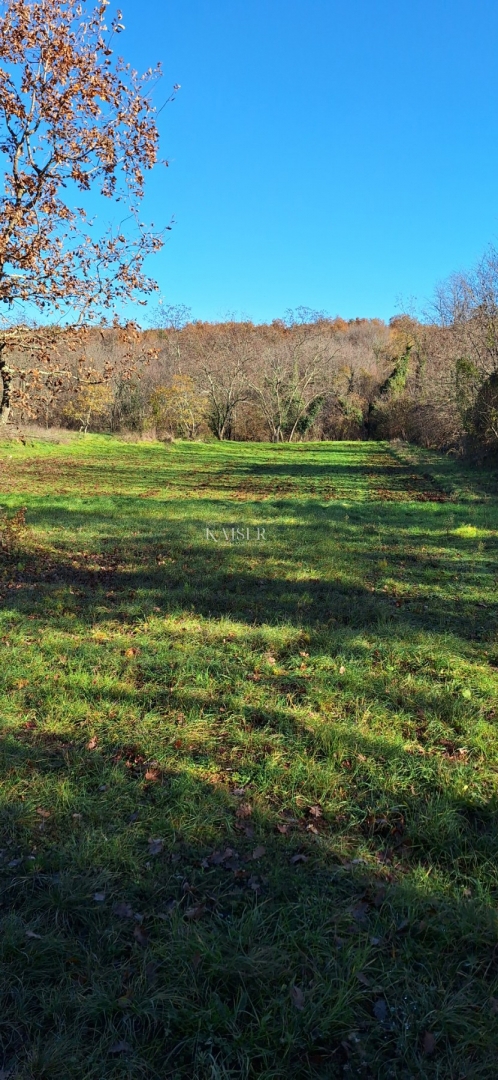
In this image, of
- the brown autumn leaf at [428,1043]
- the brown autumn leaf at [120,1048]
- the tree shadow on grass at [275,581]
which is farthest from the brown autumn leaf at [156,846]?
the tree shadow on grass at [275,581]

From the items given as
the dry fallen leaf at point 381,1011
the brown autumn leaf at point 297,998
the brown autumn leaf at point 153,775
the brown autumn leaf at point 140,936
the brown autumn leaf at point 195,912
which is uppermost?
the brown autumn leaf at point 153,775

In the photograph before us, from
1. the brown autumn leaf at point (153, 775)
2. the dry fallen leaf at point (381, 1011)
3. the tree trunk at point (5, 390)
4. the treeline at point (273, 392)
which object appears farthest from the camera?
the treeline at point (273, 392)

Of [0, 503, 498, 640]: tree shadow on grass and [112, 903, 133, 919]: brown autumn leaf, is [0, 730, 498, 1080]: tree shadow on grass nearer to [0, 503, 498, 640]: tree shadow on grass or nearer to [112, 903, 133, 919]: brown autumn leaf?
[112, 903, 133, 919]: brown autumn leaf

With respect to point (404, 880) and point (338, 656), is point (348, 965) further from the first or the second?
point (338, 656)

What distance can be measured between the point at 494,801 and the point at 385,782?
2.13 ft

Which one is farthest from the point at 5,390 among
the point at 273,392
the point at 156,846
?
the point at 273,392

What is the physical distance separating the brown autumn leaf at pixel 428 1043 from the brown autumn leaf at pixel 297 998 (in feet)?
1.51

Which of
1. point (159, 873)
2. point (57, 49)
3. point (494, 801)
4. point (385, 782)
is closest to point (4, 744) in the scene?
point (159, 873)

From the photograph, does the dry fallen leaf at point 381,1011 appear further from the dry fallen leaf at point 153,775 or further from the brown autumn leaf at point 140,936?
the dry fallen leaf at point 153,775

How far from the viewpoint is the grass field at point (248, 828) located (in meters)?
2.12

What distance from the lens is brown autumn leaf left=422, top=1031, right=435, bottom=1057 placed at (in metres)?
2.05

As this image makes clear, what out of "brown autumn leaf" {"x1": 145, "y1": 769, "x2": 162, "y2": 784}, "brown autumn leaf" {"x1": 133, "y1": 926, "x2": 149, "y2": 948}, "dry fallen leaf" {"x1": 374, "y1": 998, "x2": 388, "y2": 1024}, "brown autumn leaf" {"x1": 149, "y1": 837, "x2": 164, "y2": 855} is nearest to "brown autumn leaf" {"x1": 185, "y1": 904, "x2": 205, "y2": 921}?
"brown autumn leaf" {"x1": 133, "y1": 926, "x2": 149, "y2": 948}

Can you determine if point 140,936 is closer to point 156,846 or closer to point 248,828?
point 156,846

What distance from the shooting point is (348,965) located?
2.34 metres
